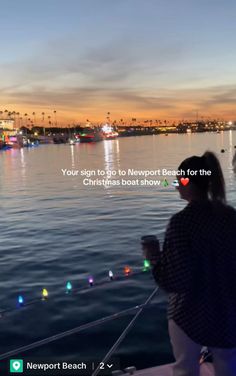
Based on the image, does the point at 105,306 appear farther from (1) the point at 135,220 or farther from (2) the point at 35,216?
(2) the point at 35,216

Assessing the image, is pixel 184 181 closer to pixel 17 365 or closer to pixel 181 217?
pixel 181 217

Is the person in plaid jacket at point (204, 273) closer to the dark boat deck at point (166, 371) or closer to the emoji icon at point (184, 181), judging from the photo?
the emoji icon at point (184, 181)

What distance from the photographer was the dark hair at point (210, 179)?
3123 millimetres

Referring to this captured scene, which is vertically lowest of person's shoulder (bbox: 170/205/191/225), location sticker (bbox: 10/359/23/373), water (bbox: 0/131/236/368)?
water (bbox: 0/131/236/368)

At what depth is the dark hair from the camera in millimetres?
3123

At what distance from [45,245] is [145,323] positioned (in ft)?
29.9

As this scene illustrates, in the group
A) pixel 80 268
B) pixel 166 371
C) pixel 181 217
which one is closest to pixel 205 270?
Result: pixel 181 217

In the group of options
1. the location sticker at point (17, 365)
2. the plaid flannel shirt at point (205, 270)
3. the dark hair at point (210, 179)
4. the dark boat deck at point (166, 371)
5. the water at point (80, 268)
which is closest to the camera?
the plaid flannel shirt at point (205, 270)

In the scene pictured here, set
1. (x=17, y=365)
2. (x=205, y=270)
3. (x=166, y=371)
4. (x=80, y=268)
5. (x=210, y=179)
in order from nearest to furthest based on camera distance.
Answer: (x=205, y=270)
(x=210, y=179)
(x=166, y=371)
(x=17, y=365)
(x=80, y=268)

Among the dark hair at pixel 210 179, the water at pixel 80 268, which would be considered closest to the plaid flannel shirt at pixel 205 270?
the dark hair at pixel 210 179

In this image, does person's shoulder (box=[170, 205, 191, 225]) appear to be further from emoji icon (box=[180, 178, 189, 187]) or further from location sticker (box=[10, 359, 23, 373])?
location sticker (box=[10, 359, 23, 373])

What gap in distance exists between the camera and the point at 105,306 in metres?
10.8

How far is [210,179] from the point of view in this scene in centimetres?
316

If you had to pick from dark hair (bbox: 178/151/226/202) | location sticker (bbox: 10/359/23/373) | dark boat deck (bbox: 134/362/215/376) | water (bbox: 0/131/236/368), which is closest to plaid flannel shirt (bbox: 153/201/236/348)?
dark hair (bbox: 178/151/226/202)
